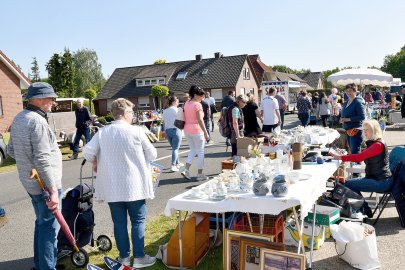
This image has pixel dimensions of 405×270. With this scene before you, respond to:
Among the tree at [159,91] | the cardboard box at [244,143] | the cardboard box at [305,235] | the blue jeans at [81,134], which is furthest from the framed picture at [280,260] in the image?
the tree at [159,91]

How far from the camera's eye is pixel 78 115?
12.0 meters

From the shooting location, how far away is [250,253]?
340 cm

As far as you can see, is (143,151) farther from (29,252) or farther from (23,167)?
(29,252)

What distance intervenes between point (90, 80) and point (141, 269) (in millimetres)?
67799

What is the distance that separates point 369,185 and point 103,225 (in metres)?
3.64

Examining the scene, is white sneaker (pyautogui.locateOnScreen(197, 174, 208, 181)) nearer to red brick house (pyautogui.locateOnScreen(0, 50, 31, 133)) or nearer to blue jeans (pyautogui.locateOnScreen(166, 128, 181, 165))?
blue jeans (pyautogui.locateOnScreen(166, 128, 181, 165))

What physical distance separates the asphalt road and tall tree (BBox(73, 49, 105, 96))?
59.5 metres

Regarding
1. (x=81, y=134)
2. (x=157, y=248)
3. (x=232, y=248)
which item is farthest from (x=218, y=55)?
(x=232, y=248)

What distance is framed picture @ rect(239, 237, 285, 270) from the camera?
11.0 feet

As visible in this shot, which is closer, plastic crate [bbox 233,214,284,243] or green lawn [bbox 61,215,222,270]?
plastic crate [bbox 233,214,284,243]

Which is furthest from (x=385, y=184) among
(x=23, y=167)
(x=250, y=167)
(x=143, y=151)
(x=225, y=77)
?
(x=225, y=77)

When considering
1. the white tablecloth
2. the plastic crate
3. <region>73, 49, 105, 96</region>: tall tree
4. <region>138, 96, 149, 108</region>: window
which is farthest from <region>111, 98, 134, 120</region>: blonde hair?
<region>73, 49, 105, 96</region>: tall tree

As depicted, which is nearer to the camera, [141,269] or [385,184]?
[141,269]

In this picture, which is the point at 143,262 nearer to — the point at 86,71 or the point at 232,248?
the point at 232,248
